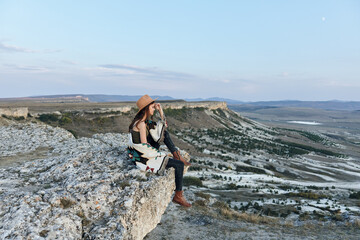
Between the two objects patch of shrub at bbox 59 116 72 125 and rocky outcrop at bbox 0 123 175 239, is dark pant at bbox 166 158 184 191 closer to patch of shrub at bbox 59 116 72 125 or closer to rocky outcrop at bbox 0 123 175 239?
rocky outcrop at bbox 0 123 175 239

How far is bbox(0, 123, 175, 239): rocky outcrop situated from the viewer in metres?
4.65

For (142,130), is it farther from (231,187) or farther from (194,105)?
(194,105)

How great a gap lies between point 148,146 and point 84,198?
2002 mm

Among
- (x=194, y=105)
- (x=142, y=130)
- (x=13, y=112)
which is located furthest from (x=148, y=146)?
(x=194, y=105)

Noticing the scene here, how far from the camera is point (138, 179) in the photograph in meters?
6.49

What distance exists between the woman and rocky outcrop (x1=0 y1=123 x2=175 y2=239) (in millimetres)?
266

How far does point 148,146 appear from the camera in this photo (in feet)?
20.8

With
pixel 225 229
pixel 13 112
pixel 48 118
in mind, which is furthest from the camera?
pixel 48 118

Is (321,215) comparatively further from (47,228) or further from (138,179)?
(47,228)

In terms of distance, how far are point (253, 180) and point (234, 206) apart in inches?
491

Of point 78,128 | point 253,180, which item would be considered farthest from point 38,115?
point 253,180

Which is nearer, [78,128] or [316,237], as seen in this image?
[316,237]

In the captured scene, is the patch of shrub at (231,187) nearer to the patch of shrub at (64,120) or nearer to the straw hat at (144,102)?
the straw hat at (144,102)

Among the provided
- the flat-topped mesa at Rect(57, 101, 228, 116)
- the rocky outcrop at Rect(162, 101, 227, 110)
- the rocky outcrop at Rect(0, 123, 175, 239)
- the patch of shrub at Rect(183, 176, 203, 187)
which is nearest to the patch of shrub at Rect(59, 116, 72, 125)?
the flat-topped mesa at Rect(57, 101, 228, 116)
